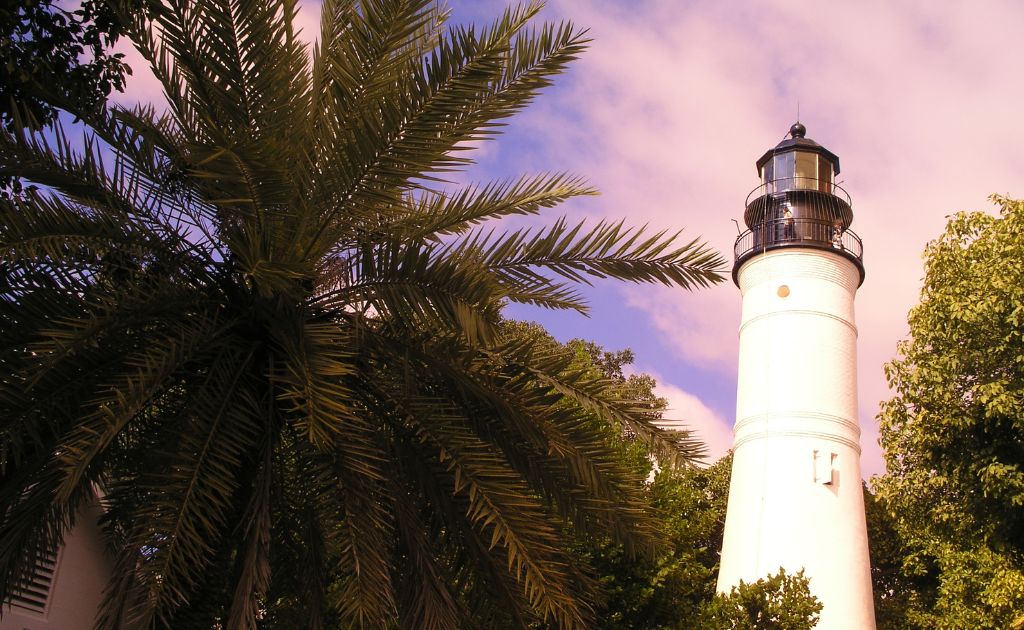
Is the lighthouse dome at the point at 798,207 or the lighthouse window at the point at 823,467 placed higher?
the lighthouse dome at the point at 798,207

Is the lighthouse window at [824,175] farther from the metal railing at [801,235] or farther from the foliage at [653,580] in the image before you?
the foliage at [653,580]

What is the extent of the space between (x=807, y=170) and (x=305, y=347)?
16.3 metres

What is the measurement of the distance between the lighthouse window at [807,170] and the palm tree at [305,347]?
558 inches

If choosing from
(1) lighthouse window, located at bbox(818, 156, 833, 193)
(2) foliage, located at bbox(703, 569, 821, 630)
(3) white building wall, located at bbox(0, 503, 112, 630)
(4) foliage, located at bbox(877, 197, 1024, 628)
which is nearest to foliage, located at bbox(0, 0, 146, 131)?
(3) white building wall, located at bbox(0, 503, 112, 630)

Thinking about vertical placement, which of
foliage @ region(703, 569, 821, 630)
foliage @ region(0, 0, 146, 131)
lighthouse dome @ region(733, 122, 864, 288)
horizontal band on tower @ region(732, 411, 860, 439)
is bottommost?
foliage @ region(703, 569, 821, 630)

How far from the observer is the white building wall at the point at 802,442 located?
Answer: 18031 mm

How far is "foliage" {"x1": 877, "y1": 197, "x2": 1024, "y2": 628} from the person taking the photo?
53.2 feet

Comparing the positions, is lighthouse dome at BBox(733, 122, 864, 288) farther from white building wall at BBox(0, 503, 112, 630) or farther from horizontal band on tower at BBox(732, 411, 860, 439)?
white building wall at BBox(0, 503, 112, 630)

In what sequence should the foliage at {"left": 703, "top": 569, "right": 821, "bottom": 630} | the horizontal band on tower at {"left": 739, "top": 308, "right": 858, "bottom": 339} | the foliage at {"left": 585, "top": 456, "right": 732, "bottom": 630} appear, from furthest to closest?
1. the horizontal band on tower at {"left": 739, "top": 308, "right": 858, "bottom": 339}
2. the foliage at {"left": 585, "top": 456, "right": 732, "bottom": 630}
3. the foliage at {"left": 703, "top": 569, "right": 821, "bottom": 630}

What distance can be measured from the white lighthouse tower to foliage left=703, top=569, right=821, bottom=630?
5.26 metres

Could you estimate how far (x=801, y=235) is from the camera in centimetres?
1997

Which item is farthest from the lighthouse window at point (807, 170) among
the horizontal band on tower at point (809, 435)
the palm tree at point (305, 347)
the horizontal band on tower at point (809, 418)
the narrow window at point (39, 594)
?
the narrow window at point (39, 594)

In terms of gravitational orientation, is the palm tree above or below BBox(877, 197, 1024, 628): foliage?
below

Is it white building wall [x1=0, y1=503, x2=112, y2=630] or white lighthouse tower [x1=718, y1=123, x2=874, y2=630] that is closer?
white building wall [x1=0, y1=503, x2=112, y2=630]
